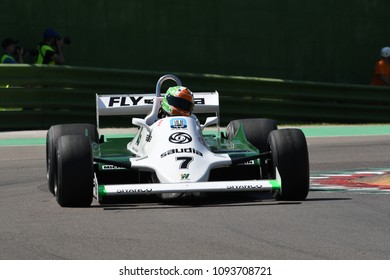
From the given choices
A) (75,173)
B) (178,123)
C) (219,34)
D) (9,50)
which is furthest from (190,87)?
(75,173)

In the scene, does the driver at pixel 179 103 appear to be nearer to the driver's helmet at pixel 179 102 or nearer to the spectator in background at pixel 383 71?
the driver's helmet at pixel 179 102

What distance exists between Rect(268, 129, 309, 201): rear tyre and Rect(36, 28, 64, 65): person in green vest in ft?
31.6

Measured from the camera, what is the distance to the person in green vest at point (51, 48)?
65.9 ft

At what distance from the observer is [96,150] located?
12.1 meters

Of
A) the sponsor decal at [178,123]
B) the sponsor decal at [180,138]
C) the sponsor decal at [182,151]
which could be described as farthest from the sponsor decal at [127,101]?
the sponsor decal at [182,151]

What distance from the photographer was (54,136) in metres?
12.3

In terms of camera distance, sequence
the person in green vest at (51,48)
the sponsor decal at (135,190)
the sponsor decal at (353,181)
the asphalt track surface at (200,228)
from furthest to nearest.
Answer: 1. the person in green vest at (51,48)
2. the sponsor decal at (353,181)
3. the sponsor decal at (135,190)
4. the asphalt track surface at (200,228)

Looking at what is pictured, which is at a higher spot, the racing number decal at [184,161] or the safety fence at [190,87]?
the racing number decal at [184,161]

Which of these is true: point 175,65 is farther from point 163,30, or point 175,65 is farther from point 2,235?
point 2,235

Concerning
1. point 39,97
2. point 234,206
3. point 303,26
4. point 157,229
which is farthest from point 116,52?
point 157,229

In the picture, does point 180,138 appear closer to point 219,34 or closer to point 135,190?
point 135,190

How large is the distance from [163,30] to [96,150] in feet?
34.5

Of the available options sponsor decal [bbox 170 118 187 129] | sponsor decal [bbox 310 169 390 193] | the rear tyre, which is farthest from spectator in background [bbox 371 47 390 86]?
the rear tyre

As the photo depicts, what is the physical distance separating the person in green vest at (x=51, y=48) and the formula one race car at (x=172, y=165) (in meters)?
7.91
